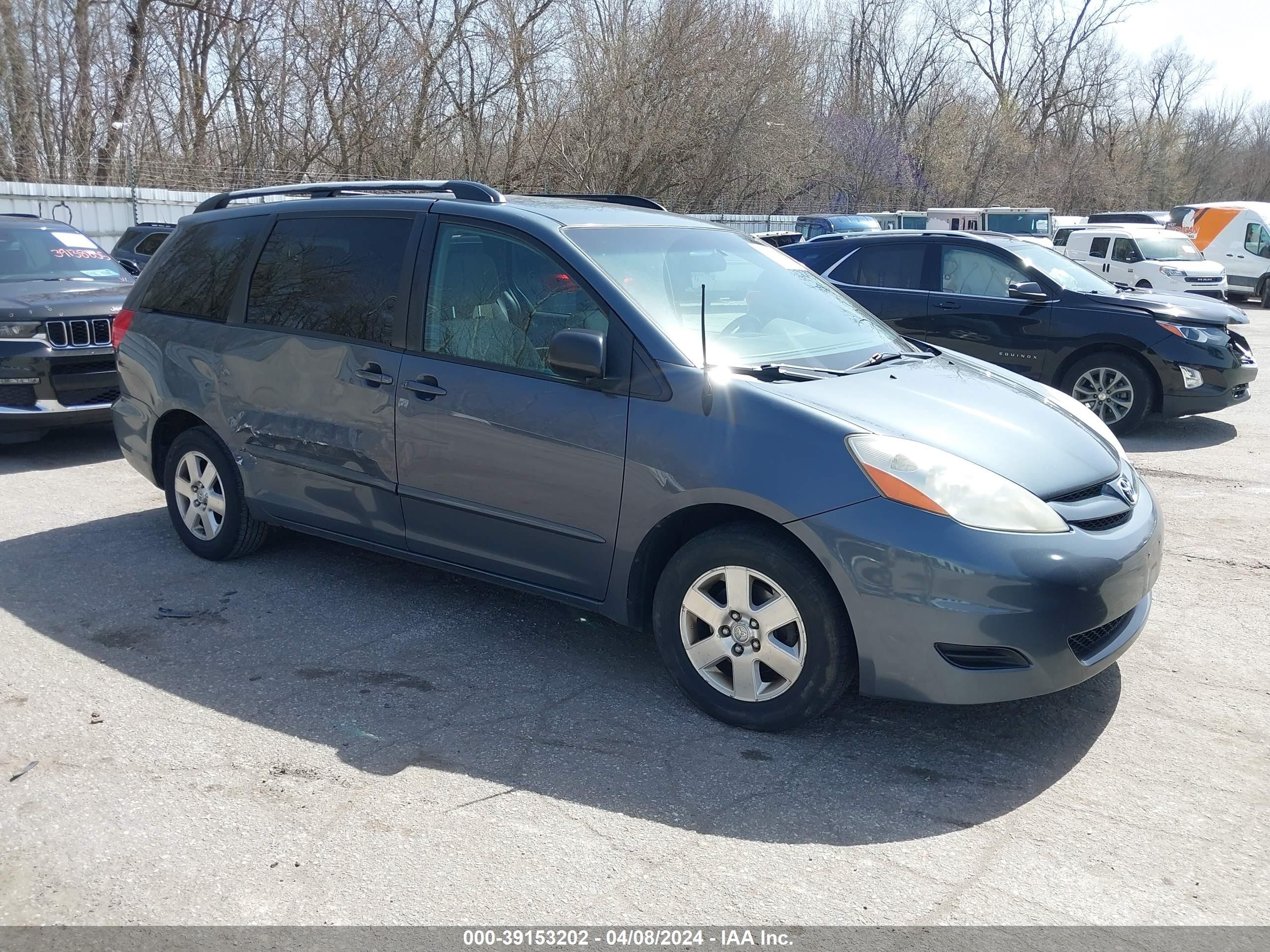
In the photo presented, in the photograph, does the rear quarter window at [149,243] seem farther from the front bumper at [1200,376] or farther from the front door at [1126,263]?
the front door at [1126,263]

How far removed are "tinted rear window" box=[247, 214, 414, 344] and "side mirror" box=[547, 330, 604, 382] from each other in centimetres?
102

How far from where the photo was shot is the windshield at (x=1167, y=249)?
65.9 feet

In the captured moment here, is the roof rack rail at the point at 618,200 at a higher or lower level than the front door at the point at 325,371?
higher

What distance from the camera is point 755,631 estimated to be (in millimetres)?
3697

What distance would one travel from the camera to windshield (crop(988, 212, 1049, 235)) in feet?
89.4

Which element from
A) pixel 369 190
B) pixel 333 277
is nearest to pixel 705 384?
pixel 333 277

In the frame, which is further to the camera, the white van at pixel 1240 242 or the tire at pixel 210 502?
the white van at pixel 1240 242

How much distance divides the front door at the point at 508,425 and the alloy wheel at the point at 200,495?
1415mm

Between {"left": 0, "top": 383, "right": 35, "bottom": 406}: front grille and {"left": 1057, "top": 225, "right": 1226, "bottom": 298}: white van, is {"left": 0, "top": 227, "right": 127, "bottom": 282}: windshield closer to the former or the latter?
{"left": 0, "top": 383, "right": 35, "bottom": 406}: front grille

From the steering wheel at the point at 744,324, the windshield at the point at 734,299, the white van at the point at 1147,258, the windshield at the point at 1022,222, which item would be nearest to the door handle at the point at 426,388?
the windshield at the point at 734,299

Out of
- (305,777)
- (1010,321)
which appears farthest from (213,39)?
(305,777)

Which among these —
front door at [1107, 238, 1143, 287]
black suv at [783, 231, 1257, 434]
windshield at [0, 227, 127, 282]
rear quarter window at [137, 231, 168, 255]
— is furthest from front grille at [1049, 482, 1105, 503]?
front door at [1107, 238, 1143, 287]

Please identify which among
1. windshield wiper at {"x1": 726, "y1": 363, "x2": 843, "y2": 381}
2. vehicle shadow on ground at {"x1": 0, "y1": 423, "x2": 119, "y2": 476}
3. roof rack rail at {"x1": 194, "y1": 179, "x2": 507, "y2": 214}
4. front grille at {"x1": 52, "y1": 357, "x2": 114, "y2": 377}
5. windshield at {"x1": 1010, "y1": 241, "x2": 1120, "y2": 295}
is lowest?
vehicle shadow on ground at {"x1": 0, "y1": 423, "x2": 119, "y2": 476}

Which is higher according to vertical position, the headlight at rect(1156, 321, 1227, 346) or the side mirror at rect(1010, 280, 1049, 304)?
the side mirror at rect(1010, 280, 1049, 304)
